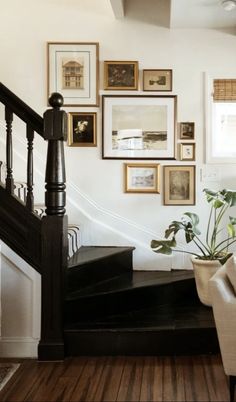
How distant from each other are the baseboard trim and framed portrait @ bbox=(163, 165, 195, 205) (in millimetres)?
1828

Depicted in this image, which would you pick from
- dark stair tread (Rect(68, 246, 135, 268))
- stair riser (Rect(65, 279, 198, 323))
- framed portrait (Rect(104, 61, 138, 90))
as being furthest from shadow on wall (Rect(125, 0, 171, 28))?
stair riser (Rect(65, 279, 198, 323))

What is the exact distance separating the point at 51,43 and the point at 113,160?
1.28 meters

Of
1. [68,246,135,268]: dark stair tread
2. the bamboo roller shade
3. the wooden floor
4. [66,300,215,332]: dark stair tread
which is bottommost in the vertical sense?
the wooden floor

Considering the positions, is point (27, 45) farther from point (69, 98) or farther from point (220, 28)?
point (220, 28)

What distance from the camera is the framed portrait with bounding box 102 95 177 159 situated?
4078 mm

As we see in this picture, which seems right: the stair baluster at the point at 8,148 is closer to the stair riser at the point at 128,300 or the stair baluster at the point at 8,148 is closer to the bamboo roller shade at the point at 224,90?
the stair riser at the point at 128,300

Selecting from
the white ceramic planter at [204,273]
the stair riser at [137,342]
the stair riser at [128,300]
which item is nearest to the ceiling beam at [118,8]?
the white ceramic planter at [204,273]

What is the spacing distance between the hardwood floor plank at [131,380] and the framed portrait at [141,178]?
1678mm

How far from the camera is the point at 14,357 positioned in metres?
3.02

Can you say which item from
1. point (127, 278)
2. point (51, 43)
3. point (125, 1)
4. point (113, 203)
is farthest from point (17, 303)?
point (125, 1)

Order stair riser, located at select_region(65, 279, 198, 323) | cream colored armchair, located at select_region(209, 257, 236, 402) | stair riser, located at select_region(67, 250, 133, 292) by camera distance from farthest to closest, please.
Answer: stair riser, located at select_region(67, 250, 133, 292), stair riser, located at select_region(65, 279, 198, 323), cream colored armchair, located at select_region(209, 257, 236, 402)

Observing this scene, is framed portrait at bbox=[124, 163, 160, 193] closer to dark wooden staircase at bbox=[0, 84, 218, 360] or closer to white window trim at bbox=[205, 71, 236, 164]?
white window trim at bbox=[205, 71, 236, 164]

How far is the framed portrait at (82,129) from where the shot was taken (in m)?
4.11

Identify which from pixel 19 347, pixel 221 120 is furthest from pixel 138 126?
pixel 19 347
